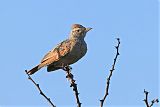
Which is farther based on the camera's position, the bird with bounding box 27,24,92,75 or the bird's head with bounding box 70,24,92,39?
the bird's head with bounding box 70,24,92,39

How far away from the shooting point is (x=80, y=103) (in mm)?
4520

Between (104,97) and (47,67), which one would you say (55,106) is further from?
(47,67)

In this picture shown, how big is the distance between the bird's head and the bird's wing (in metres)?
0.57

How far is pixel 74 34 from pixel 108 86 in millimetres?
6136

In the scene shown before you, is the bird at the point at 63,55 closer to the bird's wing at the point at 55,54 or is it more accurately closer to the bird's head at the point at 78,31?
the bird's wing at the point at 55,54

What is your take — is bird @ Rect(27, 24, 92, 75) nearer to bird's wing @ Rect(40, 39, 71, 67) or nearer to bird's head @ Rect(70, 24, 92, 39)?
bird's wing @ Rect(40, 39, 71, 67)

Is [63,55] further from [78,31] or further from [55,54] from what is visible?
[78,31]

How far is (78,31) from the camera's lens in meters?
11.0

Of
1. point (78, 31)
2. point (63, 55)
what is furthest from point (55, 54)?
point (78, 31)

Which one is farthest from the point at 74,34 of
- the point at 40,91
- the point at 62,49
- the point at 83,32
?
the point at 40,91

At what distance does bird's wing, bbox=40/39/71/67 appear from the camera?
9.94 m

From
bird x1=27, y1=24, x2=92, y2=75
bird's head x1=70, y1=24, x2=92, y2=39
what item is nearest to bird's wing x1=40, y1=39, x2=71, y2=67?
bird x1=27, y1=24, x2=92, y2=75

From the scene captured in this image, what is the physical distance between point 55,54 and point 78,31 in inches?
47.0

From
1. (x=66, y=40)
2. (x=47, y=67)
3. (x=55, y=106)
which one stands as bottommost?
(x=55, y=106)
